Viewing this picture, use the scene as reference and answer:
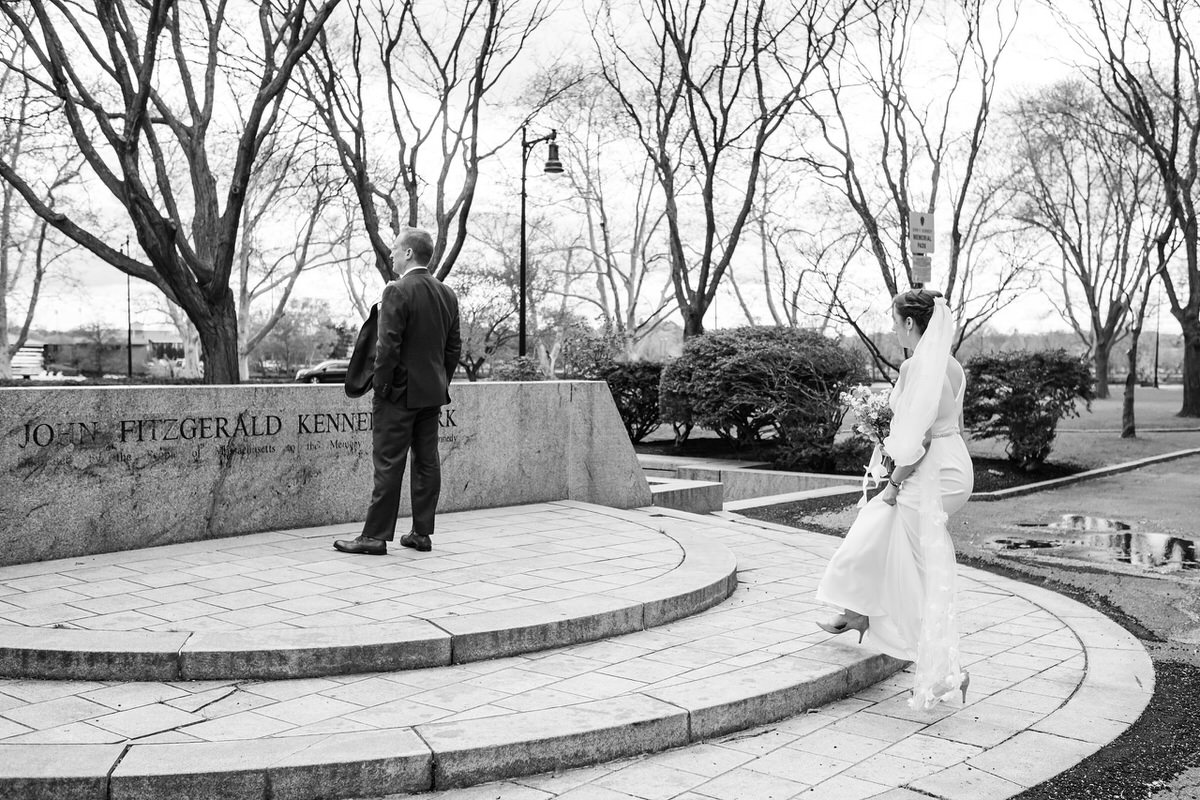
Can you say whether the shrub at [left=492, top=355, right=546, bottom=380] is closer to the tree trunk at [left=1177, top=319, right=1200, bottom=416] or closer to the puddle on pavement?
the puddle on pavement

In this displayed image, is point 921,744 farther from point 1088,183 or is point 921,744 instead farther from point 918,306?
point 1088,183

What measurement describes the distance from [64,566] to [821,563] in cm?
573

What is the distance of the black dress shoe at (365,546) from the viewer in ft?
24.1

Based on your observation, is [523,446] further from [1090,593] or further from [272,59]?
[272,59]

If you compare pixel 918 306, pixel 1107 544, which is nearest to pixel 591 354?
pixel 1107 544

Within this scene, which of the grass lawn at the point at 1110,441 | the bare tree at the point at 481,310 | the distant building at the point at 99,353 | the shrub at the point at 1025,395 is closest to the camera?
the shrub at the point at 1025,395

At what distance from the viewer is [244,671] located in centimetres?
491

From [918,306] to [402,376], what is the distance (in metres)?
3.63

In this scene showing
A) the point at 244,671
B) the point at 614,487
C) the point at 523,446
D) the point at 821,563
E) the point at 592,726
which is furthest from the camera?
the point at 614,487

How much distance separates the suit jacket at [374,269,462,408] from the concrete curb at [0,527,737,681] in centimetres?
214

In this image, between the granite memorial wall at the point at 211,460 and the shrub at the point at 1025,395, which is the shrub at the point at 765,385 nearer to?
the shrub at the point at 1025,395

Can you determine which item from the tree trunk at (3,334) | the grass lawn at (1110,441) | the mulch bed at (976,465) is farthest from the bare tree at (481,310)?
the grass lawn at (1110,441)

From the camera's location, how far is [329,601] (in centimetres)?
599

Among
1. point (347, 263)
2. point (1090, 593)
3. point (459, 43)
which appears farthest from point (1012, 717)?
point (347, 263)
